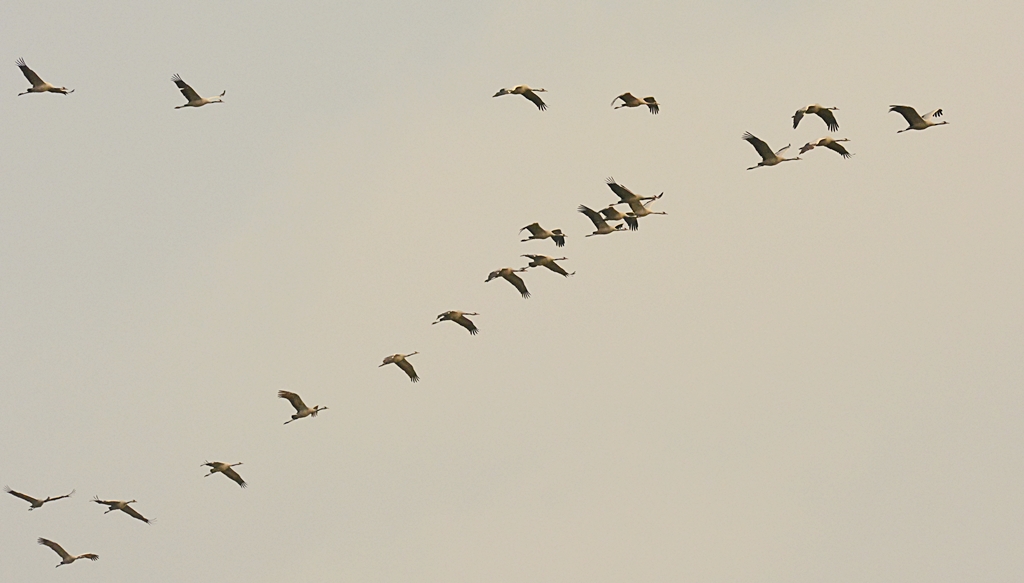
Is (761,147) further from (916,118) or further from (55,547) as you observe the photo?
Result: (55,547)

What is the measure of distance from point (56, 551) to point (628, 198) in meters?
20.8

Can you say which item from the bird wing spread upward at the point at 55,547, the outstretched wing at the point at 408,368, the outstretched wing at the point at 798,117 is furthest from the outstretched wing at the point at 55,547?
the outstretched wing at the point at 798,117

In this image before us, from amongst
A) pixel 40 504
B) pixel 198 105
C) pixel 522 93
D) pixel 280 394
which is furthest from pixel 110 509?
pixel 522 93

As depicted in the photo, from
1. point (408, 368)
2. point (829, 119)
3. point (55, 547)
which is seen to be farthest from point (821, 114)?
point (55, 547)

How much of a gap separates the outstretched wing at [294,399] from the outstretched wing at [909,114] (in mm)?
19208

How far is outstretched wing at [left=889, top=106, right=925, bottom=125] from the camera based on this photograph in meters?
62.6

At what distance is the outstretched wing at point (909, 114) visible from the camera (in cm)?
6259

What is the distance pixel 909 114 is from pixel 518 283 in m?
11.7

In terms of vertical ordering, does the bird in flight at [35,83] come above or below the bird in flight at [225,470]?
above

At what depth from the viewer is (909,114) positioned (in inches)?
2485

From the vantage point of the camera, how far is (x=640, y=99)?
66312mm

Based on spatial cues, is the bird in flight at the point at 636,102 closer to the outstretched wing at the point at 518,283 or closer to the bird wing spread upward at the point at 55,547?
the outstretched wing at the point at 518,283

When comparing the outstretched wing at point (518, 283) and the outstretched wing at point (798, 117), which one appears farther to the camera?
the outstretched wing at point (518, 283)

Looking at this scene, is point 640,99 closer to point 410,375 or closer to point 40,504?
point 410,375
